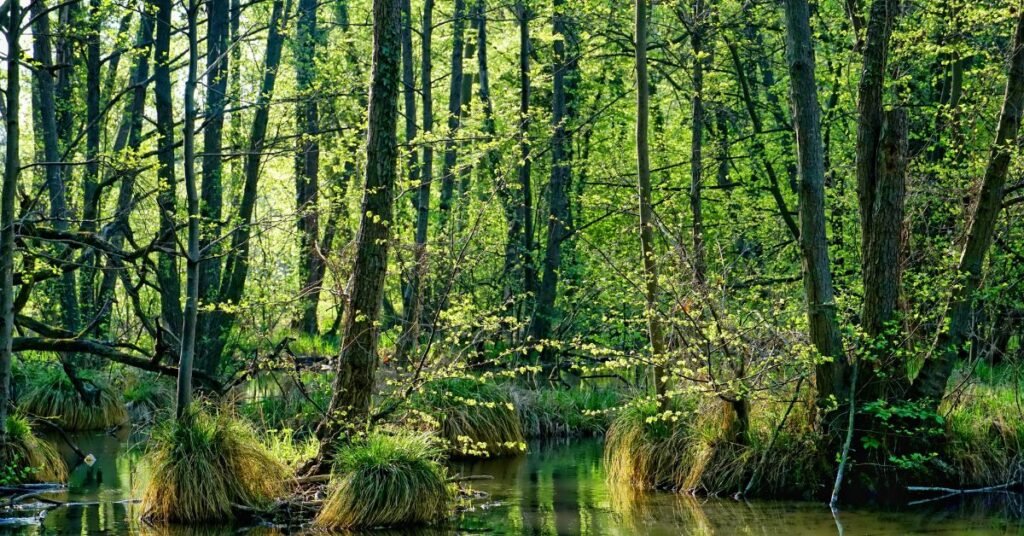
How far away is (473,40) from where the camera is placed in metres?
20.1

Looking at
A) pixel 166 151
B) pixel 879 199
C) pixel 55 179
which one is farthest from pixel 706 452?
pixel 55 179

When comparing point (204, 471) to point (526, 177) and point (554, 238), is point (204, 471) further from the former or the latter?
point (526, 177)

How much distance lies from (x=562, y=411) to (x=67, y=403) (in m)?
7.88

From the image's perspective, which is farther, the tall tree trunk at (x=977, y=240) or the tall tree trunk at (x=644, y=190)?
the tall tree trunk at (x=644, y=190)

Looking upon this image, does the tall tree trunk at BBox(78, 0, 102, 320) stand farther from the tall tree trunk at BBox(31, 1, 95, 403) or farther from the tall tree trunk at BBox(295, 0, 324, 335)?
the tall tree trunk at BBox(295, 0, 324, 335)

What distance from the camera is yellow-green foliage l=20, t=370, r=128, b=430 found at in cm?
1739

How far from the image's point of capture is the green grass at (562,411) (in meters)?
17.0

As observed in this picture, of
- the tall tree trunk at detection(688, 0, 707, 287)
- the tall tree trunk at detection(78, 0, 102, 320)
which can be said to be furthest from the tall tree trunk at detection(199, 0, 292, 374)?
the tall tree trunk at detection(688, 0, 707, 287)

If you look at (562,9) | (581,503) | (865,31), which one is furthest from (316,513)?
(562,9)

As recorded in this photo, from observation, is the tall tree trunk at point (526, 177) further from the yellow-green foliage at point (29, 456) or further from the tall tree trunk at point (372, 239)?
the yellow-green foliage at point (29, 456)

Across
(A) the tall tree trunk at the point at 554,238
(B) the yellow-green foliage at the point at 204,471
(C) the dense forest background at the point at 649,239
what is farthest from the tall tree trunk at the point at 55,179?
(A) the tall tree trunk at the point at 554,238

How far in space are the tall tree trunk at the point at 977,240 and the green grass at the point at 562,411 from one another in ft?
20.0

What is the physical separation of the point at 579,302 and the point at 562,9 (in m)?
4.62

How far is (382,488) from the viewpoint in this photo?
1002cm
